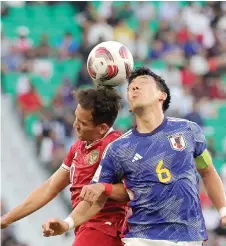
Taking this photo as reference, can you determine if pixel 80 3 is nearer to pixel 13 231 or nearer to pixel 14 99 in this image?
pixel 14 99

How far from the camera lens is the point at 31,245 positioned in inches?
401

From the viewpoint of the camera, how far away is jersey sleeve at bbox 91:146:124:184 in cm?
441

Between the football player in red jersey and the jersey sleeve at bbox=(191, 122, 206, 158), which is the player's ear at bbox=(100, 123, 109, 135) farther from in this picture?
the jersey sleeve at bbox=(191, 122, 206, 158)

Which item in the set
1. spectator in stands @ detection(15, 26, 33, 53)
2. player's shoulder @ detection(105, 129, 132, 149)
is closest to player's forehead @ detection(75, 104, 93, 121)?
player's shoulder @ detection(105, 129, 132, 149)

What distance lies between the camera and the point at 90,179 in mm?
4699

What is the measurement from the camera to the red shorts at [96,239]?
463 cm

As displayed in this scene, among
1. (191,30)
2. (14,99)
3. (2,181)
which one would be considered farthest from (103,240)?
(191,30)

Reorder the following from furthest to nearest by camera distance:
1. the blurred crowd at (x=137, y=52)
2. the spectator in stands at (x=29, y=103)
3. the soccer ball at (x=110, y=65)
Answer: the spectator in stands at (x=29, y=103) < the blurred crowd at (x=137, y=52) < the soccer ball at (x=110, y=65)

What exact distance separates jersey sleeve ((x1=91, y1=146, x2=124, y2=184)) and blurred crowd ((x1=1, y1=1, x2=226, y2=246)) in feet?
21.2

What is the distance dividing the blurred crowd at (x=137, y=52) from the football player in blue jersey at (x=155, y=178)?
6.44 m

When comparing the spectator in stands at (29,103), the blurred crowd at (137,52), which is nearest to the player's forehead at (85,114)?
the blurred crowd at (137,52)

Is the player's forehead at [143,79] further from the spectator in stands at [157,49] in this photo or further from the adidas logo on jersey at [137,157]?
the spectator in stands at [157,49]

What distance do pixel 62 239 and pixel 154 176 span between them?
19.9 ft

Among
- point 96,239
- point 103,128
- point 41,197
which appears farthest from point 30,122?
point 96,239
